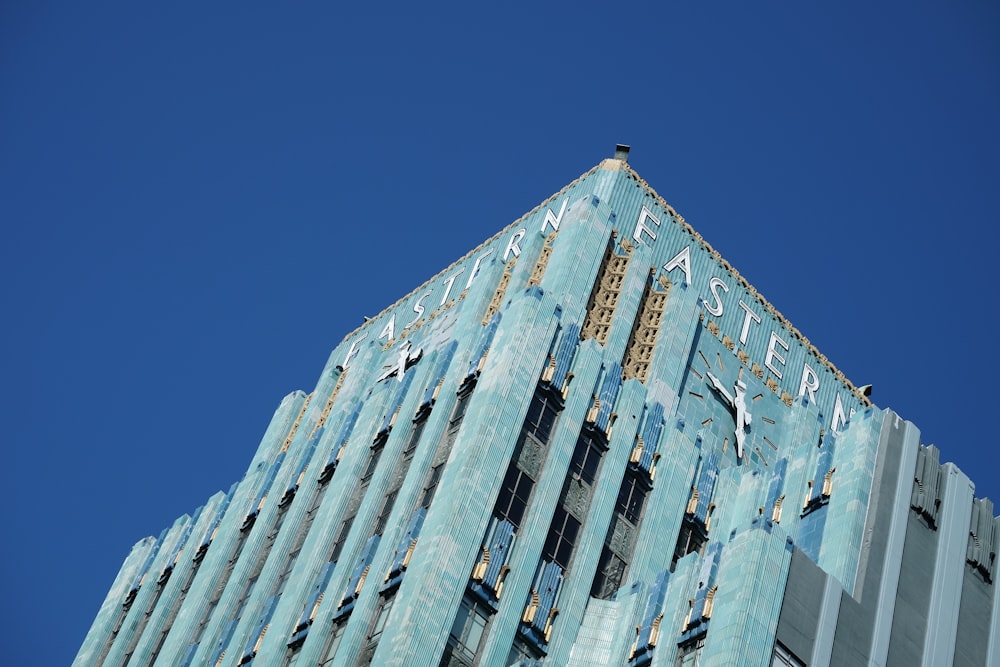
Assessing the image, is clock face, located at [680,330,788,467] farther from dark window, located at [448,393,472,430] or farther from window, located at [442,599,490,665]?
window, located at [442,599,490,665]

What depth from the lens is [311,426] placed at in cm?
9644

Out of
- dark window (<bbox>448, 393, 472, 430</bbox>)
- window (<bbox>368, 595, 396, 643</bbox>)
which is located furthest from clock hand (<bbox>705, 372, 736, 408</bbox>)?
window (<bbox>368, 595, 396, 643</bbox>)

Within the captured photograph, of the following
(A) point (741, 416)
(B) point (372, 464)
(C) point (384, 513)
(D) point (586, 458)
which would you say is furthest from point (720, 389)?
(C) point (384, 513)

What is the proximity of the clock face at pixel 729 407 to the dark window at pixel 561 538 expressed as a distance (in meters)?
12.8

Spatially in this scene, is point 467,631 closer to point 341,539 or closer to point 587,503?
point 587,503

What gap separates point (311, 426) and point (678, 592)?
118 ft

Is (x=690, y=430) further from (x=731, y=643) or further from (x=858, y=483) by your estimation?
(x=731, y=643)

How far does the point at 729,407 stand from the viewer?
88875 millimetres

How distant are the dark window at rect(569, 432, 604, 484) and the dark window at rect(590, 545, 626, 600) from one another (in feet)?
12.1

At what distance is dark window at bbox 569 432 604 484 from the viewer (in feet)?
249

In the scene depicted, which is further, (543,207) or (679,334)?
(543,207)

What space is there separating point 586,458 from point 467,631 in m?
13.7

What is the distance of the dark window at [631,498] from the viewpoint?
7688cm

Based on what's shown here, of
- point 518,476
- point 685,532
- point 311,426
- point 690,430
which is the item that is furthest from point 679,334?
point 311,426
